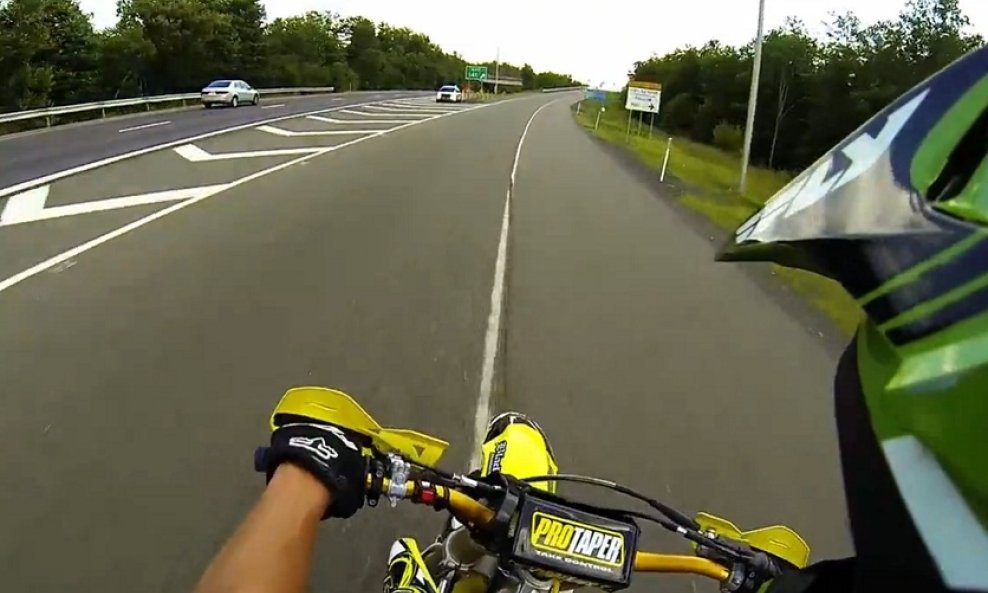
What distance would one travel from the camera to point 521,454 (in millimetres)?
2500

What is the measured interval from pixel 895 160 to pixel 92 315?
6942 millimetres

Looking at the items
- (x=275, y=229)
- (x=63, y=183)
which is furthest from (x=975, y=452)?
(x=63, y=183)

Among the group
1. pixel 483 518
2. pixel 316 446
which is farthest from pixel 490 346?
pixel 316 446

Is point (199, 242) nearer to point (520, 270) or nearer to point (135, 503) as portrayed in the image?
point (520, 270)

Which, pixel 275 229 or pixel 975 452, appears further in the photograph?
pixel 275 229

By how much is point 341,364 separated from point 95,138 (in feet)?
59.5

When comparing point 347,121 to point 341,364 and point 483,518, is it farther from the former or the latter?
point 483,518

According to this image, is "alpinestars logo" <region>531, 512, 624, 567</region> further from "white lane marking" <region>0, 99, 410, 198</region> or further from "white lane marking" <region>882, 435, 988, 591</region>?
"white lane marking" <region>0, 99, 410, 198</region>

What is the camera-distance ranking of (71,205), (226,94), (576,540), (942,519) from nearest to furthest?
(942,519)
(576,540)
(71,205)
(226,94)

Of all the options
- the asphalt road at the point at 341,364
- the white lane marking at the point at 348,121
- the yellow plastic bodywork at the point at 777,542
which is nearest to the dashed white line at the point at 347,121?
the white lane marking at the point at 348,121

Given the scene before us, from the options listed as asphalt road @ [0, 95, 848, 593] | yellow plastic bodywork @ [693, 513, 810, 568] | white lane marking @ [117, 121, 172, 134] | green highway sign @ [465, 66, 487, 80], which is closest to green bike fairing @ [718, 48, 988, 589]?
yellow plastic bodywork @ [693, 513, 810, 568]

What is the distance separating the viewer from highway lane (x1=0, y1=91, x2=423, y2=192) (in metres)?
15.7

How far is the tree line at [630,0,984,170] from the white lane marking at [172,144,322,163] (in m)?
25.3

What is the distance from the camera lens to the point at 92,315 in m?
6.85
